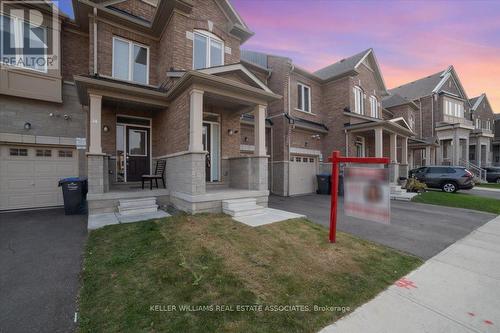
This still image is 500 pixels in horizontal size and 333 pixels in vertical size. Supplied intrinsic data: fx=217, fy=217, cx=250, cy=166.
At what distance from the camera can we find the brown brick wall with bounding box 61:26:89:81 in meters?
8.71

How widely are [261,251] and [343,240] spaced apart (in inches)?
78.9

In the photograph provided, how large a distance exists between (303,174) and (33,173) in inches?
491

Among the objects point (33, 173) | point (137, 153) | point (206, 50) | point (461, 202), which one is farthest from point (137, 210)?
point (461, 202)

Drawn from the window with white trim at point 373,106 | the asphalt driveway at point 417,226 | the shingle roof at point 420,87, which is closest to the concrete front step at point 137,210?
the asphalt driveway at point 417,226

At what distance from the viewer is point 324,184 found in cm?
1299

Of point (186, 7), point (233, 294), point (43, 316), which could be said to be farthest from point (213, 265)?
point (186, 7)

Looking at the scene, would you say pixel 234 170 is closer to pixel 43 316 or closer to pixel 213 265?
pixel 213 265

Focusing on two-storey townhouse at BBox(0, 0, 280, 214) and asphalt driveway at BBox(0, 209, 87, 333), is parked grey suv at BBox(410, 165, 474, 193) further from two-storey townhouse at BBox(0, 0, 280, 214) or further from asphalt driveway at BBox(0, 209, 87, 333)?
asphalt driveway at BBox(0, 209, 87, 333)

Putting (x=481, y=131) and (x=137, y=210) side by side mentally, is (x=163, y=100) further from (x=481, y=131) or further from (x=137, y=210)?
(x=481, y=131)

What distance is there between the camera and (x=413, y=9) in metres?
7.26

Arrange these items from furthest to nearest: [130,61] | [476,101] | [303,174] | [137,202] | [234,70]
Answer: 1. [476,101]
2. [303,174]
3. [130,61]
4. [234,70]
5. [137,202]

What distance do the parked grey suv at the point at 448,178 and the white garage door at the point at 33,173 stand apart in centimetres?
1992

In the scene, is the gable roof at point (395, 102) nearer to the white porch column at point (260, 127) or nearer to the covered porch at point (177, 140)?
the covered porch at point (177, 140)

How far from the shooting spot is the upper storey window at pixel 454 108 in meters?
23.7
